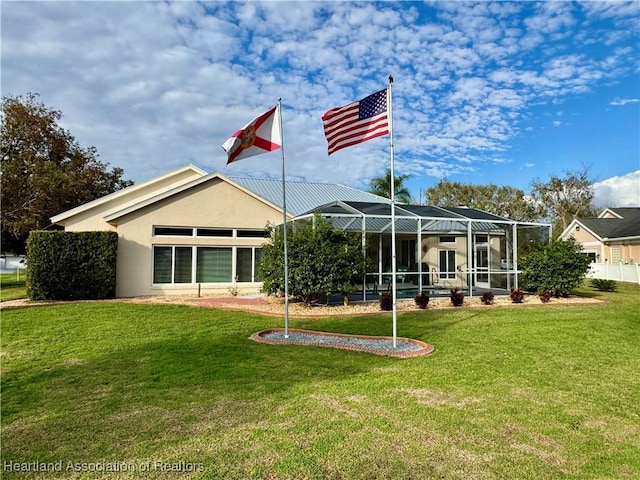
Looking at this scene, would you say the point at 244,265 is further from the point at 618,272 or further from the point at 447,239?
the point at 618,272

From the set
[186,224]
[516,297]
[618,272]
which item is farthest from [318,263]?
[618,272]

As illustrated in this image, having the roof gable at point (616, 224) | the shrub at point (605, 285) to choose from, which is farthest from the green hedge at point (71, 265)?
the roof gable at point (616, 224)

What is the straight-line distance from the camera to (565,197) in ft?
164

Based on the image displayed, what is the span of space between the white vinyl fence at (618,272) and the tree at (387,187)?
48.9 feet

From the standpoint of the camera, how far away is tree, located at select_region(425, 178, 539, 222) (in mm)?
50594

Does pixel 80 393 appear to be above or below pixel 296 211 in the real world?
below

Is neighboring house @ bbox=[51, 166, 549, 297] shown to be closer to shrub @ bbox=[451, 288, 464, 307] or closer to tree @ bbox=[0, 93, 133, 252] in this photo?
shrub @ bbox=[451, 288, 464, 307]

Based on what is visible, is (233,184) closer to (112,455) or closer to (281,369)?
(281,369)

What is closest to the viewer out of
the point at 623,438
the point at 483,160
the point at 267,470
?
the point at 267,470

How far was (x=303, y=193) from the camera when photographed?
2755 centimetres

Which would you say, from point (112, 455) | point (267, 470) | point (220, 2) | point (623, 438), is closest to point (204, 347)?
point (112, 455)

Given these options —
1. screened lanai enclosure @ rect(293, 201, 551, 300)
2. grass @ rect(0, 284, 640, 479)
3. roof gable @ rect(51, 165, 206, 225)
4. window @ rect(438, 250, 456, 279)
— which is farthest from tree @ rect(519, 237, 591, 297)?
roof gable @ rect(51, 165, 206, 225)

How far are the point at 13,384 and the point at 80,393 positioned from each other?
51.2 inches

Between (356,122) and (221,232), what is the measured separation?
11.7 metres
